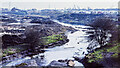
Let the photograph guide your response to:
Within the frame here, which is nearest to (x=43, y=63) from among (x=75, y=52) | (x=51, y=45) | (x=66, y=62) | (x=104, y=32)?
(x=66, y=62)

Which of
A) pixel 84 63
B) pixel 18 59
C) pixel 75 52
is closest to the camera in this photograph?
pixel 84 63

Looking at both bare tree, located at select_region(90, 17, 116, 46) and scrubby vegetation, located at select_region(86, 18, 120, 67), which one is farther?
bare tree, located at select_region(90, 17, 116, 46)

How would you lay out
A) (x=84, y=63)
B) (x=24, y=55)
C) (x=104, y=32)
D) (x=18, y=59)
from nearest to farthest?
(x=84, y=63), (x=18, y=59), (x=24, y=55), (x=104, y=32)

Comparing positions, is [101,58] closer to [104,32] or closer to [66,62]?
[66,62]

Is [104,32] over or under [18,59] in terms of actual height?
over

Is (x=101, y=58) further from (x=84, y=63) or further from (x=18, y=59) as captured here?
(x=18, y=59)

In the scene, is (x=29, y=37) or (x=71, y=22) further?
(x=71, y=22)

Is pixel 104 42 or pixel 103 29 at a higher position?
pixel 103 29

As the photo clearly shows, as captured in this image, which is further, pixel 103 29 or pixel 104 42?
pixel 103 29

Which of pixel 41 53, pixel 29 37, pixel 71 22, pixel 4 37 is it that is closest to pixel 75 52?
pixel 41 53

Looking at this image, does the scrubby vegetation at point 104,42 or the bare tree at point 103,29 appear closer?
the scrubby vegetation at point 104,42
